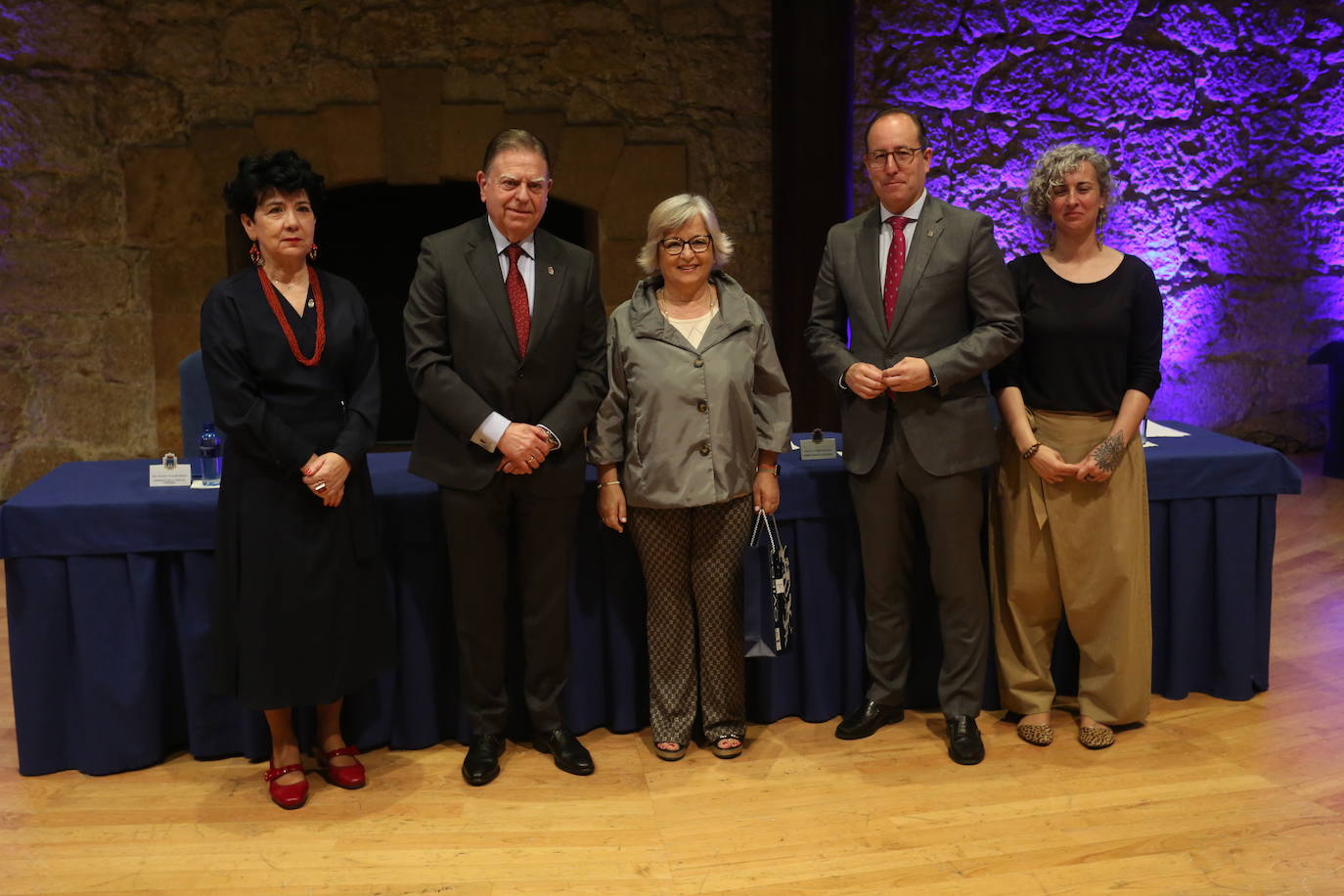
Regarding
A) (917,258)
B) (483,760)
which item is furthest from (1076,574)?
(483,760)

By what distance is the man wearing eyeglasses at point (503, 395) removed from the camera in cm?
281

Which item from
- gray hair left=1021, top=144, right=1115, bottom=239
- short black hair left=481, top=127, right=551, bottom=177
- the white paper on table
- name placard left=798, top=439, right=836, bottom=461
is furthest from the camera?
the white paper on table

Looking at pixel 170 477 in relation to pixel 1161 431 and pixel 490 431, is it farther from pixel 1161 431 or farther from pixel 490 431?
pixel 1161 431

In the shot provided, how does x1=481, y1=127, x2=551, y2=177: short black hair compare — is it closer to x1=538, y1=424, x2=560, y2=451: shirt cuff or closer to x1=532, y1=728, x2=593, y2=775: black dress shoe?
x1=538, y1=424, x2=560, y2=451: shirt cuff

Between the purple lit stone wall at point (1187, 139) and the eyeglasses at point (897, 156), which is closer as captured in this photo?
the eyeglasses at point (897, 156)

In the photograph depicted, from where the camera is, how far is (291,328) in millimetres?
2750

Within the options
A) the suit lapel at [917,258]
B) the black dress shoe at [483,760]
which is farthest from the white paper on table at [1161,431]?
the black dress shoe at [483,760]

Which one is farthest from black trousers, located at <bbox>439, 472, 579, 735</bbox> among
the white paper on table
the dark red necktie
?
the white paper on table

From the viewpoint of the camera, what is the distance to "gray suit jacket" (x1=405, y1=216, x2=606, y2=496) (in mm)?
2826

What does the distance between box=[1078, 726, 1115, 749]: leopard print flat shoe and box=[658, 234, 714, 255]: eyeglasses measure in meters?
1.64

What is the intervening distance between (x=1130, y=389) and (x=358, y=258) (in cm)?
399

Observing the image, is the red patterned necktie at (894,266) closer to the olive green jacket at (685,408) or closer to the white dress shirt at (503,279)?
the olive green jacket at (685,408)

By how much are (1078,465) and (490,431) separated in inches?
59.3

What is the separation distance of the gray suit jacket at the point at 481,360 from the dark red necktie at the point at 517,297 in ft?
0.06
